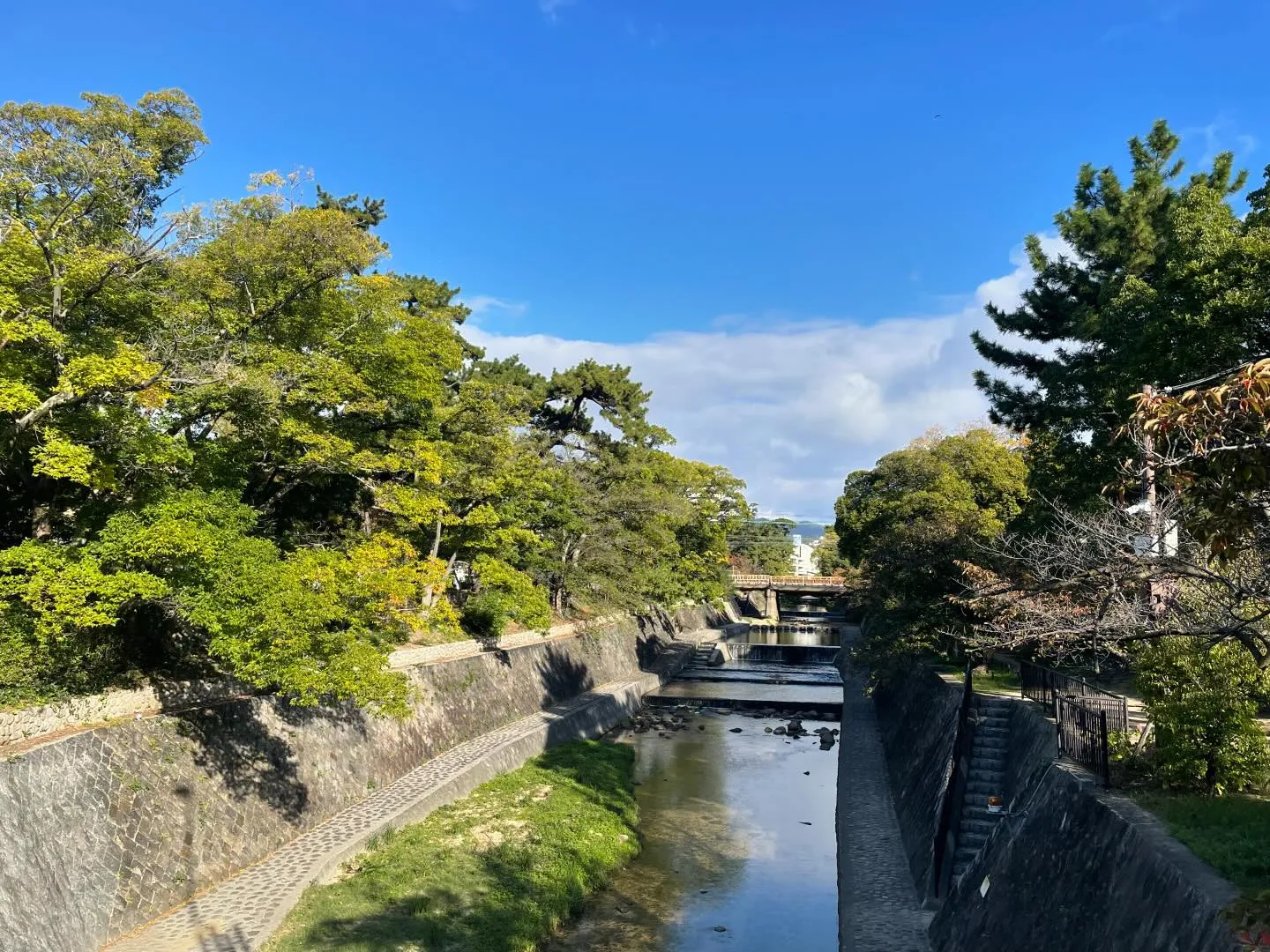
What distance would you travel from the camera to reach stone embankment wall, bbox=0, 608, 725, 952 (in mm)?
10648

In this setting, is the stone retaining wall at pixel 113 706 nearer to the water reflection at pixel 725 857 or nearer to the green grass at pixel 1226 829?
the water reflection at pixel 725 857

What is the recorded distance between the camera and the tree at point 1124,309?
1339 centimetres

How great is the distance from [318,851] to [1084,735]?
13180 mm

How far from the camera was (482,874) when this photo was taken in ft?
48.8

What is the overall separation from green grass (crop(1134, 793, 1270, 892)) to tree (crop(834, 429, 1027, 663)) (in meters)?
7.12

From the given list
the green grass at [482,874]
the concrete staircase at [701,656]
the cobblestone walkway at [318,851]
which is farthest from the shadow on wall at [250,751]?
the concrete staircase at [701,656]

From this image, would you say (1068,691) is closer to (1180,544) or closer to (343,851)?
(1180,544)

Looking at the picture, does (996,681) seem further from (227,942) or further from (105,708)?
(105,708)

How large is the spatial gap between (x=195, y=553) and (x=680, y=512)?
29.2m

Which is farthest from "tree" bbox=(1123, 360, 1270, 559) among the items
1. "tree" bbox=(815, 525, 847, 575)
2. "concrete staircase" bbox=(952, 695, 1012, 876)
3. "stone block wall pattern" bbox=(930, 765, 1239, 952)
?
"tree" bbox=(815, 525, 847, 575)

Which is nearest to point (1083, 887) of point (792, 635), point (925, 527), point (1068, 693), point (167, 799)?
point (1068, 693)

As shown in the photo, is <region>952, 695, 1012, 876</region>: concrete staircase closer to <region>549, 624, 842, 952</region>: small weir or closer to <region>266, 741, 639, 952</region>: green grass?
<region>549, 624, 842, 952</region>: small weir

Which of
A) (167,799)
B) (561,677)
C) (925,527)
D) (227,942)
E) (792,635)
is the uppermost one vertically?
(925,527)

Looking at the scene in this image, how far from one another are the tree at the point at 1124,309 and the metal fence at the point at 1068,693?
14.2 feet
